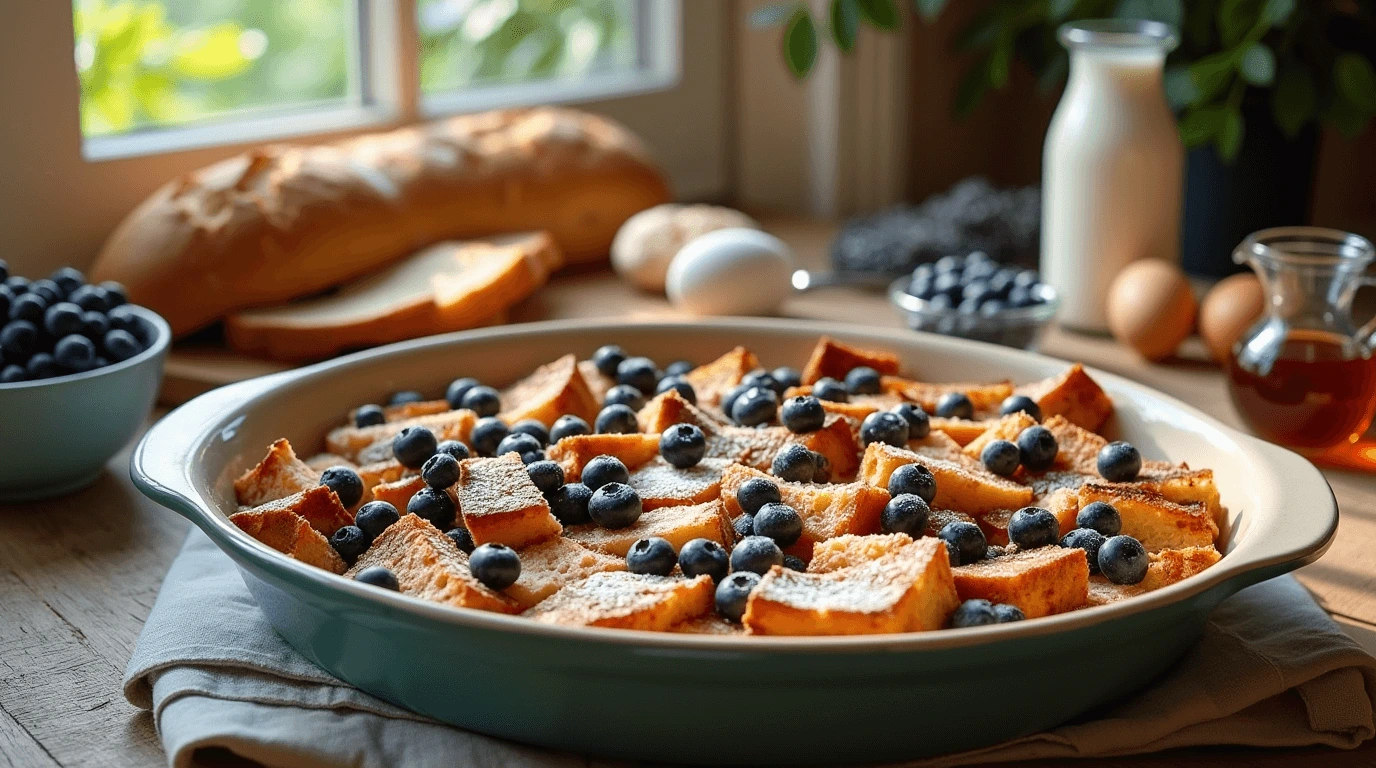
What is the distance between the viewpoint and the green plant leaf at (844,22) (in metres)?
2.47

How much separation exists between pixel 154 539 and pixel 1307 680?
49.0 inches

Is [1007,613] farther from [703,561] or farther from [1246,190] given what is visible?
[1246,190]

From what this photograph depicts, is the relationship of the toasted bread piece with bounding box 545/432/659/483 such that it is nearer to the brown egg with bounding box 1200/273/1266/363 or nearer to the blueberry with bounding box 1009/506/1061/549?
the blueberry with bounding box 1009/506/1061/549

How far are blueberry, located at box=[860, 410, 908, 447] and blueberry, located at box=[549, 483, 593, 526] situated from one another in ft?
1.12

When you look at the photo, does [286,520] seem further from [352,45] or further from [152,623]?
[352,45]

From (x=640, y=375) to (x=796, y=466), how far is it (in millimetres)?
403

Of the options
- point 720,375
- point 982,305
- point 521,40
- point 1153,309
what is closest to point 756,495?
point 720,375

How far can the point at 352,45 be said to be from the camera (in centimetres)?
271

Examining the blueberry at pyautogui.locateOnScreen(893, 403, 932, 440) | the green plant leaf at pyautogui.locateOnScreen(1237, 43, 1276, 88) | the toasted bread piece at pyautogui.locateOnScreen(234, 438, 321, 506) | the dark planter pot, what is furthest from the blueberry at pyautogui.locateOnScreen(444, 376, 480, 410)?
the dark planter pot

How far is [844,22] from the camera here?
8.12ft

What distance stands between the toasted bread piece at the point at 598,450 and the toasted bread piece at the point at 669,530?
0.10 m

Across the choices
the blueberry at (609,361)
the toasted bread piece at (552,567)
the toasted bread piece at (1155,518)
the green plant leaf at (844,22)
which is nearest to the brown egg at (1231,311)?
the green plant leaf at (844,22)

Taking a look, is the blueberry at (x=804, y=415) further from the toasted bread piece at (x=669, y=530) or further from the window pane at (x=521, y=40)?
the window pane at (x=521, y=40)

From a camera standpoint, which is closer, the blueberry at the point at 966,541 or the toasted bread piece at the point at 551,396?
the blueberry at the point at 966,541
